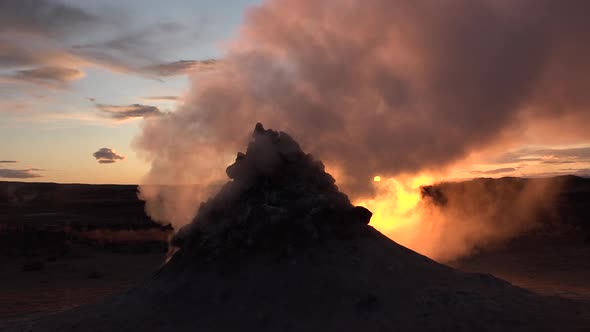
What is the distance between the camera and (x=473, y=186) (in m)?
50.9

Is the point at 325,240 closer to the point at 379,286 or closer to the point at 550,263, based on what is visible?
the point at 379,286

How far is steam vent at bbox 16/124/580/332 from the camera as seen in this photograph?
8547 millimetres

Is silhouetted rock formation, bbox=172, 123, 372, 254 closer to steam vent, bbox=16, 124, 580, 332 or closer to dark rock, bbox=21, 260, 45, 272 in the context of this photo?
steam vent, bbox=16, 124, 580, 332

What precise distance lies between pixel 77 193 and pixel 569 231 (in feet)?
268

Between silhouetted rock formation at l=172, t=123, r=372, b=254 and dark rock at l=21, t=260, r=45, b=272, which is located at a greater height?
silhouetted rock formation at l=172, t=123, r=372, b=254

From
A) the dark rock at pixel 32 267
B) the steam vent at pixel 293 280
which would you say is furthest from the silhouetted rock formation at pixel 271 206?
the dark rock at pixel 32 267

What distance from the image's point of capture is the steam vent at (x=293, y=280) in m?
8.55

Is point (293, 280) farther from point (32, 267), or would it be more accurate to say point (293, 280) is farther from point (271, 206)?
point (32, 267)

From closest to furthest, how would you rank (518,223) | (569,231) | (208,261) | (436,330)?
(436,330) → (208,261) → (569,231) → (518,223)

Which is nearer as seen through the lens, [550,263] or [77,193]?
[550,263]

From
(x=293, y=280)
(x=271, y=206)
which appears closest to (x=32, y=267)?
(x=271, y=206)

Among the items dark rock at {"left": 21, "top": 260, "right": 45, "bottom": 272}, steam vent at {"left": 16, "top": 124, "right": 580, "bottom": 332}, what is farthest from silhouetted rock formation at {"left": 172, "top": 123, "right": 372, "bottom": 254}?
dark rock at {"left": 21, "top": 260, "right": 45, "bottom": 272}

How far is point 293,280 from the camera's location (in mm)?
9375

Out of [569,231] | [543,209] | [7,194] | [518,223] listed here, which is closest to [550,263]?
[569,231]
